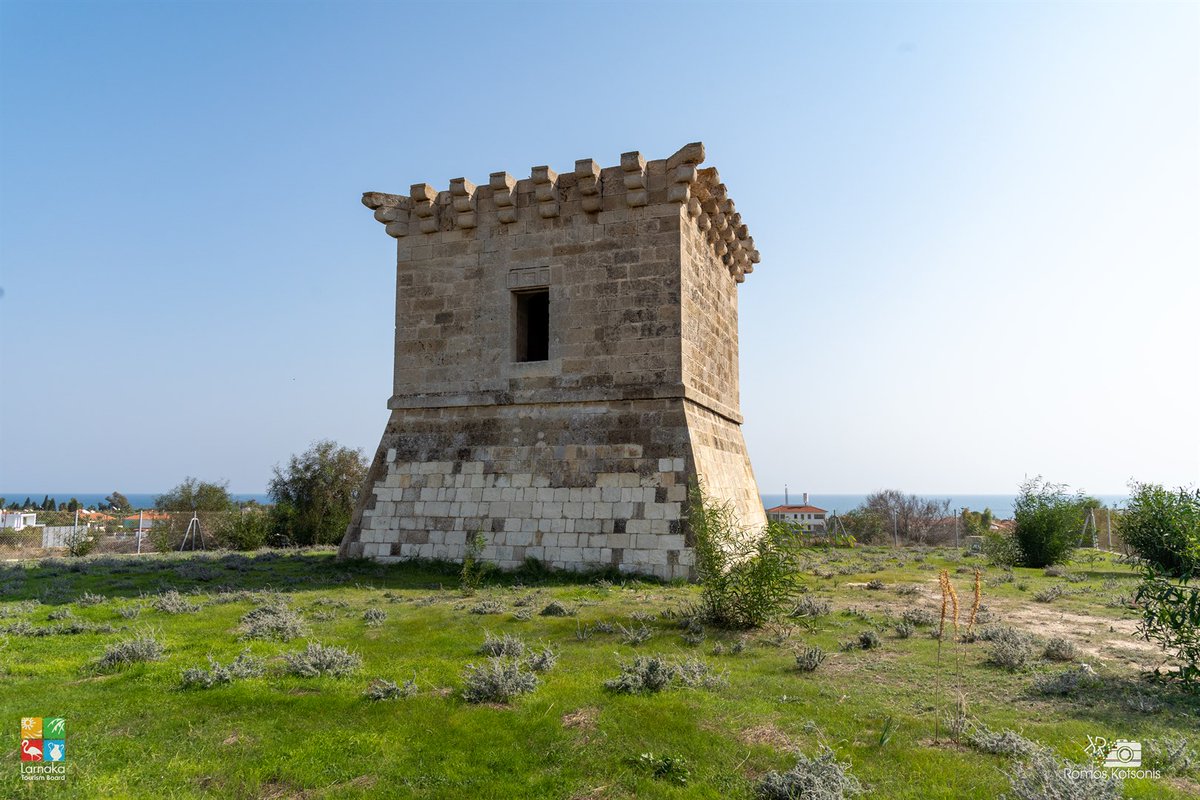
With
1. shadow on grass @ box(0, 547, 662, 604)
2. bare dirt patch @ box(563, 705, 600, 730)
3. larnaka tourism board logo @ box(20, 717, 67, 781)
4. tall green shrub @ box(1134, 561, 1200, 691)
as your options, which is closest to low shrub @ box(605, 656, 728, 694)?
bare dirt patch @ box(563, 705, 600, 730)

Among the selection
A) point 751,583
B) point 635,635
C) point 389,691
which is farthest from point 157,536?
point 751,583

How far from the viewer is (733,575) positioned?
28.0ft

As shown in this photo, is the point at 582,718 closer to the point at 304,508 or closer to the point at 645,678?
the point at 645,678

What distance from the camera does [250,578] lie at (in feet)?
41.6

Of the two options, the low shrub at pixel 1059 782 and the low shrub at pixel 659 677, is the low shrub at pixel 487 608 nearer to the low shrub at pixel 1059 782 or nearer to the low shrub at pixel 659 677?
the low shrub at pixel 659 677

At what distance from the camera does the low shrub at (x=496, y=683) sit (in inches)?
236

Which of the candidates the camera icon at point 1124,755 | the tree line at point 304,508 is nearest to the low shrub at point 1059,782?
the camera icon at point 1124,755

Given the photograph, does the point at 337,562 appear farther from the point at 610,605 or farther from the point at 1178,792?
the point at 1178,792

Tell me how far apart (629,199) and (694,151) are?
1.47 meters

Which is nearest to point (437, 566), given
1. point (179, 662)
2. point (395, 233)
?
point (179, 662)

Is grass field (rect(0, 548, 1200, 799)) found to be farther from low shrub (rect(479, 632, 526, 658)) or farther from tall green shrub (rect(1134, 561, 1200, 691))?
tall green shrub (rect(1134, 561, 1200, 691))

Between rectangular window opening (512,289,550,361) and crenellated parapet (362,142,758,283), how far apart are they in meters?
1.58

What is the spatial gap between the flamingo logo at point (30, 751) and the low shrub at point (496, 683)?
3.07 meters

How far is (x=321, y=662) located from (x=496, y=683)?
1933 mm
